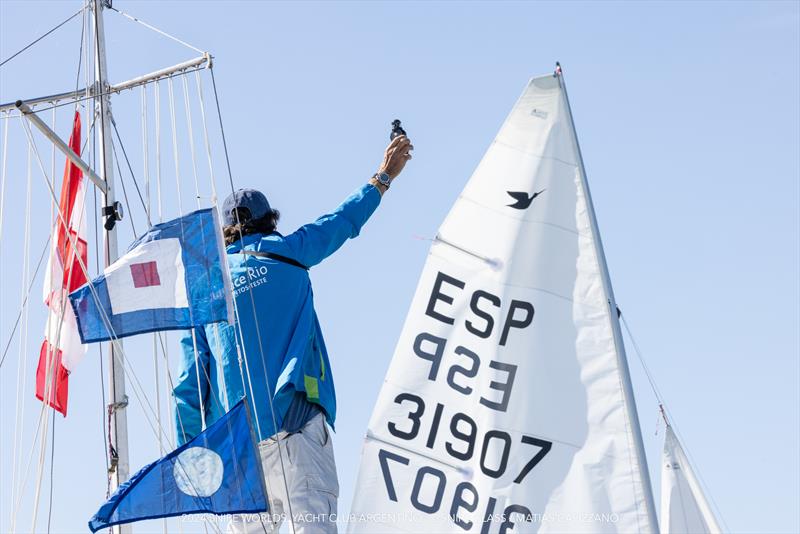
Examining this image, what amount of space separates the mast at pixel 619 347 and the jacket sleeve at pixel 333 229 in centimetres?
205

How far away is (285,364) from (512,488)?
2.07 metres

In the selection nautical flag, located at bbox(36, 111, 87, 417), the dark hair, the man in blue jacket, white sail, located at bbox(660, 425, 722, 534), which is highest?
the dark hair

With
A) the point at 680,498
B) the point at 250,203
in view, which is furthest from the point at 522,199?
the point at 680,498

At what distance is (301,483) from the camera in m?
11.1

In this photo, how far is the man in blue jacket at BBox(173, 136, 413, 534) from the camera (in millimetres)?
11117

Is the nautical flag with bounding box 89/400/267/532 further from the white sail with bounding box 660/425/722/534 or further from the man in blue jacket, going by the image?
the white sail with bounding box 660/425/722/534

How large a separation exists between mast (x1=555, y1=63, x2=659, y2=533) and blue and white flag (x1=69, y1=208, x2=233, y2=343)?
2.75 m

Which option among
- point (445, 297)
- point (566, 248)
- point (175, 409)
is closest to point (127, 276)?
point (175, 409)

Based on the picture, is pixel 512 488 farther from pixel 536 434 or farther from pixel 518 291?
pixel 518 291

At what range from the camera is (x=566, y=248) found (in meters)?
10.3

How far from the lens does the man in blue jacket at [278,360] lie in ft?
36.5

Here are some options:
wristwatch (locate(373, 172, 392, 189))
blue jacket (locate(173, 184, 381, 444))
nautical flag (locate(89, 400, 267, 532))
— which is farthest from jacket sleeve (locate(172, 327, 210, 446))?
wristwatch (locate(373, 172, 392, 189))

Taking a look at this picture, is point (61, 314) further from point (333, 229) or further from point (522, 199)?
point (522, 199)

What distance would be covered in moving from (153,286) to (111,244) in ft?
8.37
